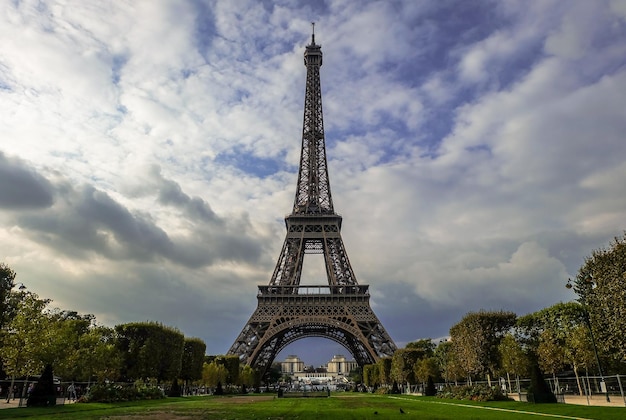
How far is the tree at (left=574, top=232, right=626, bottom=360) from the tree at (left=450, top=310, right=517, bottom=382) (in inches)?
610

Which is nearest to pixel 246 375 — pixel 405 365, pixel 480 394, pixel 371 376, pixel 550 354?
pixel 371 376

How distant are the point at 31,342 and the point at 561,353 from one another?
43751 mm

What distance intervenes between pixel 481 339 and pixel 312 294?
105 feet

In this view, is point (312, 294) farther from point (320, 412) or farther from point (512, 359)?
point (320, 412)

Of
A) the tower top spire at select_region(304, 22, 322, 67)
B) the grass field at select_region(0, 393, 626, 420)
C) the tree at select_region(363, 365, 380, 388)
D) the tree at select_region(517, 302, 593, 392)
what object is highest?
the tower top spire at select_region(304, 22, 322, 67)

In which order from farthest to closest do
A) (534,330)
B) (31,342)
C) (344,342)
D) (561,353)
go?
1. (344,342)
2. (534,330)
3. (561,353)
4. (31,342)

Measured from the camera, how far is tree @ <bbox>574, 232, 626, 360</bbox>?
25922mm

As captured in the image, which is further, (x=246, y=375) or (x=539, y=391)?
(x=246, y=375)

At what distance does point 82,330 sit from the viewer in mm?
59438

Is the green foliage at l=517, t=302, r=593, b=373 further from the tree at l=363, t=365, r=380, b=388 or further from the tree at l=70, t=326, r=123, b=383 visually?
the tree at l=70, t=326, r=123, b=383

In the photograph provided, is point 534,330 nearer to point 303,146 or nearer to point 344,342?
point 344,342

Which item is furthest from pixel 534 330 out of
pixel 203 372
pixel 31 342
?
pixel 31 342

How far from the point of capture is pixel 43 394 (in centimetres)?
2809

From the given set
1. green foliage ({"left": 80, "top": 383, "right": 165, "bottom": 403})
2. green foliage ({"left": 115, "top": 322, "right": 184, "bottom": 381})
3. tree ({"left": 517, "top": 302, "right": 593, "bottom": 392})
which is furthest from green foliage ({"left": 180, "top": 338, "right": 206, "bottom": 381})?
tree ({"left": 517, "top": 302, "right": 593, "bottom": 392})
